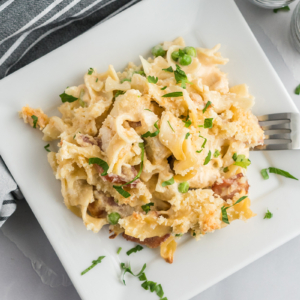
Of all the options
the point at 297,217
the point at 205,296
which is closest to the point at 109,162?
the point at 297,217

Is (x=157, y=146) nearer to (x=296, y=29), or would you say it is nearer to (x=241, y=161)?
(x=241, y=161)

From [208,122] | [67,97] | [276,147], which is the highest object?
[67,97]

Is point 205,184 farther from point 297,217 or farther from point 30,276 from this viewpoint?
point 30,276

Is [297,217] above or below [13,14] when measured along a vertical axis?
below

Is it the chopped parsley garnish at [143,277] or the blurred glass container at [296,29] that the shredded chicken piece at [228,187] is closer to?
the chopped parsley garnish at [143,277]

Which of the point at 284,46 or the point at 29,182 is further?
the point at 284,46

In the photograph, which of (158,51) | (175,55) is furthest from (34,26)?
(175,55)
